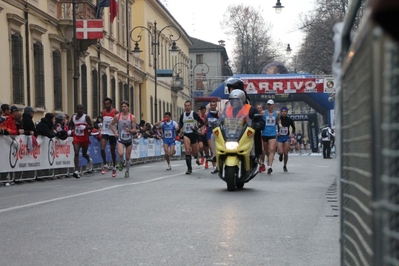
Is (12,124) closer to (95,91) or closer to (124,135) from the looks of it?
(124,135)

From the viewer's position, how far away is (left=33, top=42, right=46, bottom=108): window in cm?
2945

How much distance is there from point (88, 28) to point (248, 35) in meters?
58.1

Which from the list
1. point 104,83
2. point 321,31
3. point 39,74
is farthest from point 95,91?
point 321,31

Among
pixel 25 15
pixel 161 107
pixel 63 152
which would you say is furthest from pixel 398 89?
pixel 161 107

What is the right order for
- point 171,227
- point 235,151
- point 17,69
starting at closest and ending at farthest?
point 171,227 < point 235,151 < point 17,69

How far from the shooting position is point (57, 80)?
108ft

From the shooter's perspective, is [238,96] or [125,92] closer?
[238,96]

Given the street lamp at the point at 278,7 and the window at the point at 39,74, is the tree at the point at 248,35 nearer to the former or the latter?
the street lamp at the point at 278,7

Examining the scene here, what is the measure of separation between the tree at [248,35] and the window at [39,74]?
58513 millimetres

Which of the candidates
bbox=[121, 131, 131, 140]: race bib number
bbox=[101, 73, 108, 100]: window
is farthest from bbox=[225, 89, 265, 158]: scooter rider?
bbox=[101, 73, 108, 100]: window

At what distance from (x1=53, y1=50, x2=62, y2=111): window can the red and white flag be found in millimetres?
1101

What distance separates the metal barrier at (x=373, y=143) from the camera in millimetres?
1689

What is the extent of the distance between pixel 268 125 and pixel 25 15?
10686 millimetres

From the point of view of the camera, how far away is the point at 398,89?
65.7 inches
